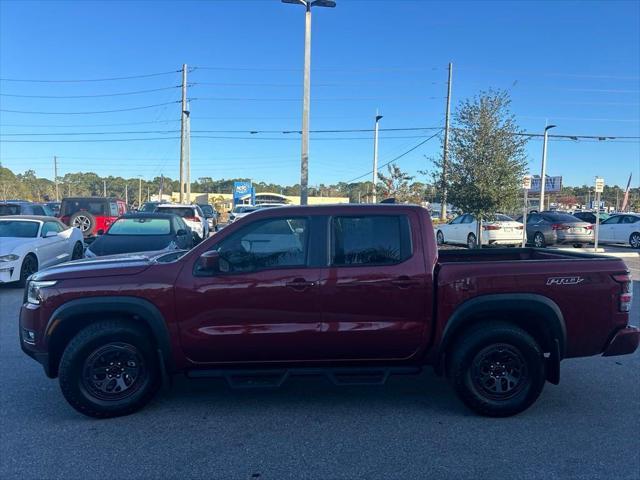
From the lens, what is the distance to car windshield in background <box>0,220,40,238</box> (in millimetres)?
10688

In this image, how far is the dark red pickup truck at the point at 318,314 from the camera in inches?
160

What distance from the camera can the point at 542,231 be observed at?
19641 millimetres

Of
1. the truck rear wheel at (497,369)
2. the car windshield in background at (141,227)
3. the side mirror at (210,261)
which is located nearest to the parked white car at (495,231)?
the car windshield in background at (141,227)

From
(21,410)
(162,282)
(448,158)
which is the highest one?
(448,158)

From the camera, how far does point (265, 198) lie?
73.6 metres

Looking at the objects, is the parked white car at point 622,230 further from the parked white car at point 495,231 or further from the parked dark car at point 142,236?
the parked dark car at point 142,236

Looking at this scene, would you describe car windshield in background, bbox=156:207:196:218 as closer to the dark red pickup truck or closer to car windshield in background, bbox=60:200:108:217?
car windshield in background, bbox=60:200:108:217

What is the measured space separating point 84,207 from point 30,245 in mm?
7605

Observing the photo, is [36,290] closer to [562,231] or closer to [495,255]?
[495,255]

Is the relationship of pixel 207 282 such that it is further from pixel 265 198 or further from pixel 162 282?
pixel 265 198

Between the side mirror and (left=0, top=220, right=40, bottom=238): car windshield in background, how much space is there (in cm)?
847

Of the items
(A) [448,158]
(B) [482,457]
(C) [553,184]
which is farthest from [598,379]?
(C) [553,184]

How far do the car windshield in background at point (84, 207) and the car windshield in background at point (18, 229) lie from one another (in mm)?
6089

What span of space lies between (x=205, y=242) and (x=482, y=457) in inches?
107
